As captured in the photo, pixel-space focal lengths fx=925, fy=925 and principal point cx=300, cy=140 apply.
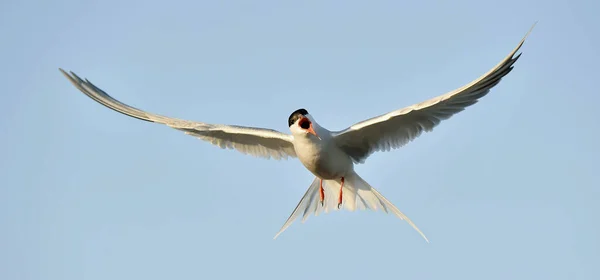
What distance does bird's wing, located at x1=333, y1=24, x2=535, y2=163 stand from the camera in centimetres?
1172

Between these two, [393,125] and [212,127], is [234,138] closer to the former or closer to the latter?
[212,127]

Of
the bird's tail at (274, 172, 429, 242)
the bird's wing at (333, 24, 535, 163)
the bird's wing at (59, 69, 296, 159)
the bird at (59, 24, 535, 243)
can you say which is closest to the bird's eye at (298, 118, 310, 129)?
the bird at (59, 24, 535, 243)

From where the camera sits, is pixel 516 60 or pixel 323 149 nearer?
pixel 516 60

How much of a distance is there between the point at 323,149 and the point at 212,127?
1929mm

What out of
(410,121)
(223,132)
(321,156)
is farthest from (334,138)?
(223,132)

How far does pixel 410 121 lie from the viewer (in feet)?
41.7

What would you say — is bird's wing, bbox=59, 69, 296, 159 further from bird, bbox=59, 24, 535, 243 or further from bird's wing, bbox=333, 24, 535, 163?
bird's wing, bbox=333, 24, 535, 163

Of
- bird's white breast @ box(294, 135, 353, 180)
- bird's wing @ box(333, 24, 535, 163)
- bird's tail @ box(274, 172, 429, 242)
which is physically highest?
bird's wing @ box(333, 24, 535, 163)

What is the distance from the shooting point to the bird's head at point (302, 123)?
12430mm

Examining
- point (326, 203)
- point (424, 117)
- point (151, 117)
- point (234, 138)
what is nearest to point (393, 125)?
point (424, 117)

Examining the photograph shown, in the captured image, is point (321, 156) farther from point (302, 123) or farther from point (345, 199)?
point (345, 199)

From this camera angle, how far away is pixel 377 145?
43.6 ft

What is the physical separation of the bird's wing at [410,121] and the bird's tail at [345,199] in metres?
0.39

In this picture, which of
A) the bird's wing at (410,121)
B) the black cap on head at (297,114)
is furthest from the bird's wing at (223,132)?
the bird's wing at (410,121)
